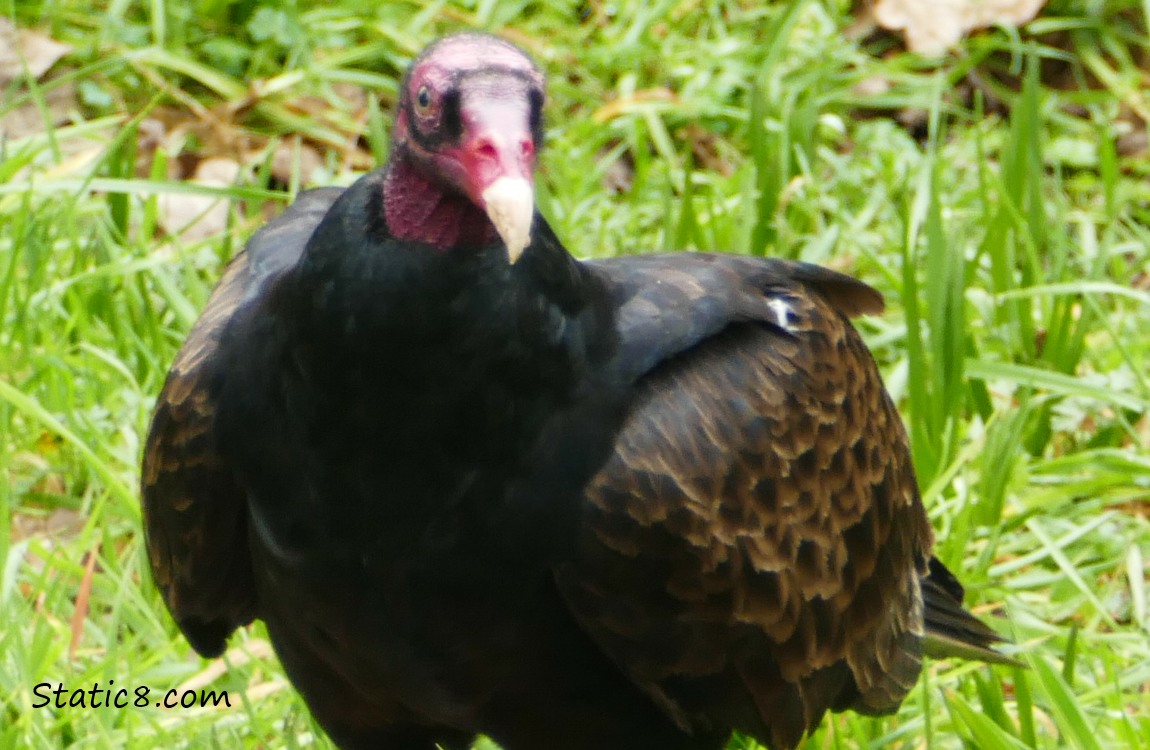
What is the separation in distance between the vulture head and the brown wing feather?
55cm

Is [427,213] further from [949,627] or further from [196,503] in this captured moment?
[949,627]

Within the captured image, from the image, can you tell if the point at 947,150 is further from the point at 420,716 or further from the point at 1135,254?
the point at 420,716

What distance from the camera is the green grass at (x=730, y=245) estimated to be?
3.96 m

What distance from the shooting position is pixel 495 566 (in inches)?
115

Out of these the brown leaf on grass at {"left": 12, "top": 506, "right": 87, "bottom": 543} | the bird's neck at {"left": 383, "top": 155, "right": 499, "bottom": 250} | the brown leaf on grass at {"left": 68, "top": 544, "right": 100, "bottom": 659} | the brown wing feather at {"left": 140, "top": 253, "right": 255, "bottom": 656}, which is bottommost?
the brown leaf on grass at {"left": 12, "top": 506, "right": 87, "bottom": 543}

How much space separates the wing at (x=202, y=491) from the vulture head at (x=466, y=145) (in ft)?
1.31

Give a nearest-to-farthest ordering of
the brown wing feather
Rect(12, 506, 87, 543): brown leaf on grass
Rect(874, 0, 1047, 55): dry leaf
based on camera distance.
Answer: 1. the brown wing feather
2. Rect(12, 506, 87, 543): brown leaf on grass
3. Rect(874, 0, 1047, 55): dry leaf

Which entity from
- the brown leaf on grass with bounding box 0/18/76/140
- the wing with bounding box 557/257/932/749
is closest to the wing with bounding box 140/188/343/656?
the wing with bounding box 557/257/932/749

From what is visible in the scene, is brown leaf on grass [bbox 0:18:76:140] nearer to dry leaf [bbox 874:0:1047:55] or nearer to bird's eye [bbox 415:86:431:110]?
Answer: dry leaf [bbox 874:0:1047:55]

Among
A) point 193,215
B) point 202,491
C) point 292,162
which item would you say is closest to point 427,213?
point 202,491

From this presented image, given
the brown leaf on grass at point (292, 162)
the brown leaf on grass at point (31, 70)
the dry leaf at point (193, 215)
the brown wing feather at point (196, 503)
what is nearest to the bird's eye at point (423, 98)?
the brown wing feather at point (196, 503)

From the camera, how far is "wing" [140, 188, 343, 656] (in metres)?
3.11

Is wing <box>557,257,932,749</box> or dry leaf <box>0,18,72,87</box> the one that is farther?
dry leaf <box>0,18,72,87</box>

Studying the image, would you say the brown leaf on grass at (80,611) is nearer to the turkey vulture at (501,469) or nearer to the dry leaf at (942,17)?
the turkey vulture at (501,469)
